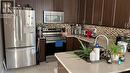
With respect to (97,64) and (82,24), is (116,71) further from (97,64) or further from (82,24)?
(82,24)

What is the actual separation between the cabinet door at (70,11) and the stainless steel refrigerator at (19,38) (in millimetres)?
1387

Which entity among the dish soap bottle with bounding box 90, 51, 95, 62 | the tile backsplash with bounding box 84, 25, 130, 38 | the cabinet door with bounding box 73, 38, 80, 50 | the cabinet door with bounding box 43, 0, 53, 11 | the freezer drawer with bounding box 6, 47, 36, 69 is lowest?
the freezer drawer with bounding box 6, 47, 36, 69

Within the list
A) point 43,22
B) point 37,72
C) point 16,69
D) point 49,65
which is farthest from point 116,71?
point 43,22

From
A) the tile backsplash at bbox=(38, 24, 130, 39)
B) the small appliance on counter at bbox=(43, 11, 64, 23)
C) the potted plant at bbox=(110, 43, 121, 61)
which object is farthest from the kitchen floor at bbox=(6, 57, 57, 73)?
the potted plant at bbox=(110, 43, 121, 61)

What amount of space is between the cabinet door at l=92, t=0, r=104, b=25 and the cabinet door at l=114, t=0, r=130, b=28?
21.7 inches

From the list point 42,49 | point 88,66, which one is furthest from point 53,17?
point 88,66

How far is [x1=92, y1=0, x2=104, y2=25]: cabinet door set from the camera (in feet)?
11.4

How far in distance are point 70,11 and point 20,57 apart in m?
2.29

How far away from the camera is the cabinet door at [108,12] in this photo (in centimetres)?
309

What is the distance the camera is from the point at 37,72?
3.35 meters

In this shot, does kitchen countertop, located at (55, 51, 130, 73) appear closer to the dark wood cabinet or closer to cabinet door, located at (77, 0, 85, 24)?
the dark wood cabinet

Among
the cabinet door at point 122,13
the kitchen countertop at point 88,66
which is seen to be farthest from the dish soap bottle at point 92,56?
the cabinet door at point 122,13

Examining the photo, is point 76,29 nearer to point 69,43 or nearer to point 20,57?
point 69,43

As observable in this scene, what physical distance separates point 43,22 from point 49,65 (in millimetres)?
1410
